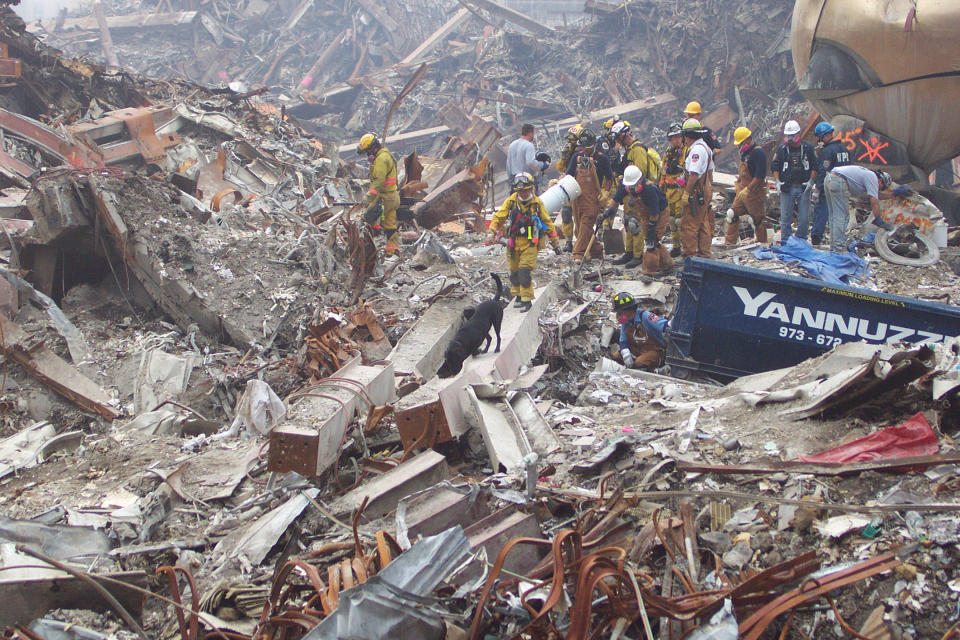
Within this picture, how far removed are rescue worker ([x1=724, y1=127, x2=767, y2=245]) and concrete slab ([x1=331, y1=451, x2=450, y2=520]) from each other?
634 centimetres

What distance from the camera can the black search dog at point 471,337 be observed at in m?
6.19

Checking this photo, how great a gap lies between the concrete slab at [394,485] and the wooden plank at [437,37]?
70.6ft

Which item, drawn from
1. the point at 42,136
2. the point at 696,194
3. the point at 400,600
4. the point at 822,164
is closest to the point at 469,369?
the point at 400,600

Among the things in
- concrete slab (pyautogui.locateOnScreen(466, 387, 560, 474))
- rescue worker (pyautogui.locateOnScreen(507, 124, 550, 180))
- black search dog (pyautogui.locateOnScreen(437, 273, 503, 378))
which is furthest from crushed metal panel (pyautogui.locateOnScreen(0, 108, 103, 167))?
concrete slab (pyautogui.locateOnScreen(466, 387, 560, 474))

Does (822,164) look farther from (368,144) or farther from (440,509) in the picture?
(440,509)

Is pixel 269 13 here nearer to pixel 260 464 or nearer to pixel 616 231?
pixel 616 231

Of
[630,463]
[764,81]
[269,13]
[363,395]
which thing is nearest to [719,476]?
[630,463]

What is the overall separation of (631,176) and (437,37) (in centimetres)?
1853

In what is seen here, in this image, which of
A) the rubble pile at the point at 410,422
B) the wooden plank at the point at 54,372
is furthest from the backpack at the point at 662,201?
the wooden plank at the point at 54,372

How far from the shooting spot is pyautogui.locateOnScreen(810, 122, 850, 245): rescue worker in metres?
8.45

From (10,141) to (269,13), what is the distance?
19.0 m

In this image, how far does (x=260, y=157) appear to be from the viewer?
43.3 feet

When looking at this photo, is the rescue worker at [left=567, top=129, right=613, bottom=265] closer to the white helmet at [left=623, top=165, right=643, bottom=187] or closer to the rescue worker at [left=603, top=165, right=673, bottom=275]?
the rescue worker at [left=603, top=165, right=673, bottom=275]

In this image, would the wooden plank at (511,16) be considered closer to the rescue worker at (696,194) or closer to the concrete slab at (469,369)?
the rescue worker at (696,194)
